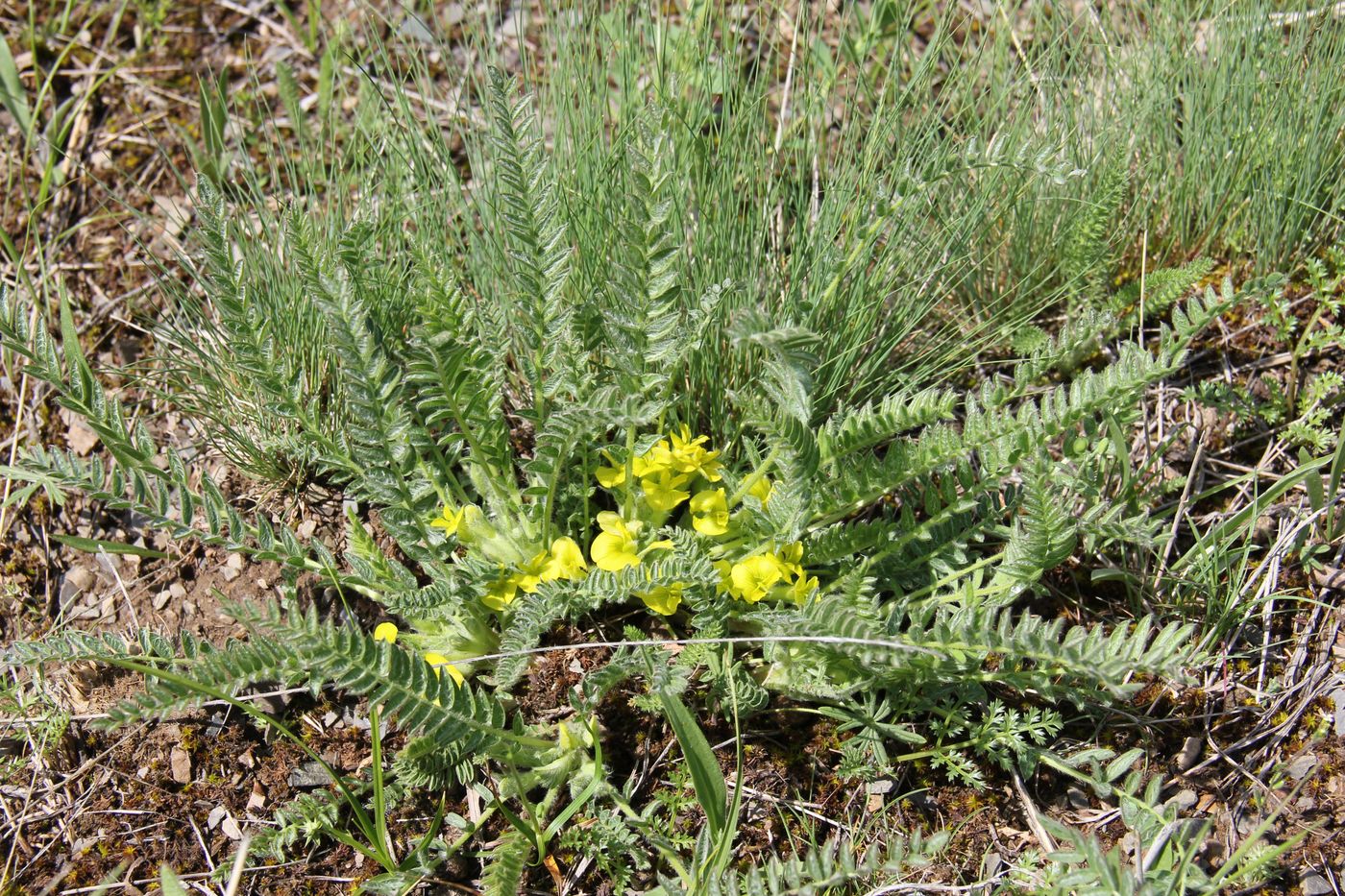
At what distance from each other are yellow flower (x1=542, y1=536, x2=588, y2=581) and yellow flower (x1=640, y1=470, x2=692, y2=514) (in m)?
0.16

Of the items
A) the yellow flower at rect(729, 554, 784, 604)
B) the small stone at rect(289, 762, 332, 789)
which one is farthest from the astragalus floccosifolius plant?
the small stone at rect(289, 762, 332, 789)

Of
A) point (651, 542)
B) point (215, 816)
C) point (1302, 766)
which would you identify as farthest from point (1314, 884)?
point (215, 816)

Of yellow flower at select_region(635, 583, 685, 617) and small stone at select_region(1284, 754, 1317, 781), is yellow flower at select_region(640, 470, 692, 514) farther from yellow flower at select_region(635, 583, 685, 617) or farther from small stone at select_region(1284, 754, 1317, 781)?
small stone at select_region(1284, 754, 1317, 781)

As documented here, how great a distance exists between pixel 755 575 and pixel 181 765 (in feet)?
3.55

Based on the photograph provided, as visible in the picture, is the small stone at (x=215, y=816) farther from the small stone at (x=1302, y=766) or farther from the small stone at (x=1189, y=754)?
the small stone at (x=1302, y=766)

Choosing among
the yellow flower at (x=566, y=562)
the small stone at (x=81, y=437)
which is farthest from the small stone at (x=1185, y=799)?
the small stone at (x=81, y=437)

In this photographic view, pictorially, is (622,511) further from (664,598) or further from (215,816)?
(215,816)

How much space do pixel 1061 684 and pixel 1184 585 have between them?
0.41 metres

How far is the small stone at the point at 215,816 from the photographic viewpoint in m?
1.84

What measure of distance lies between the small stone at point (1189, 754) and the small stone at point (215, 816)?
1.66 metres

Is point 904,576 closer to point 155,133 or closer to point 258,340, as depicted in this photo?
point 258,340

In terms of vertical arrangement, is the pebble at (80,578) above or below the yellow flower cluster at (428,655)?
below

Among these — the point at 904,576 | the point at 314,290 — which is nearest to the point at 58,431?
the point at 314,290

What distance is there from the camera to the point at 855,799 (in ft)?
5.93
